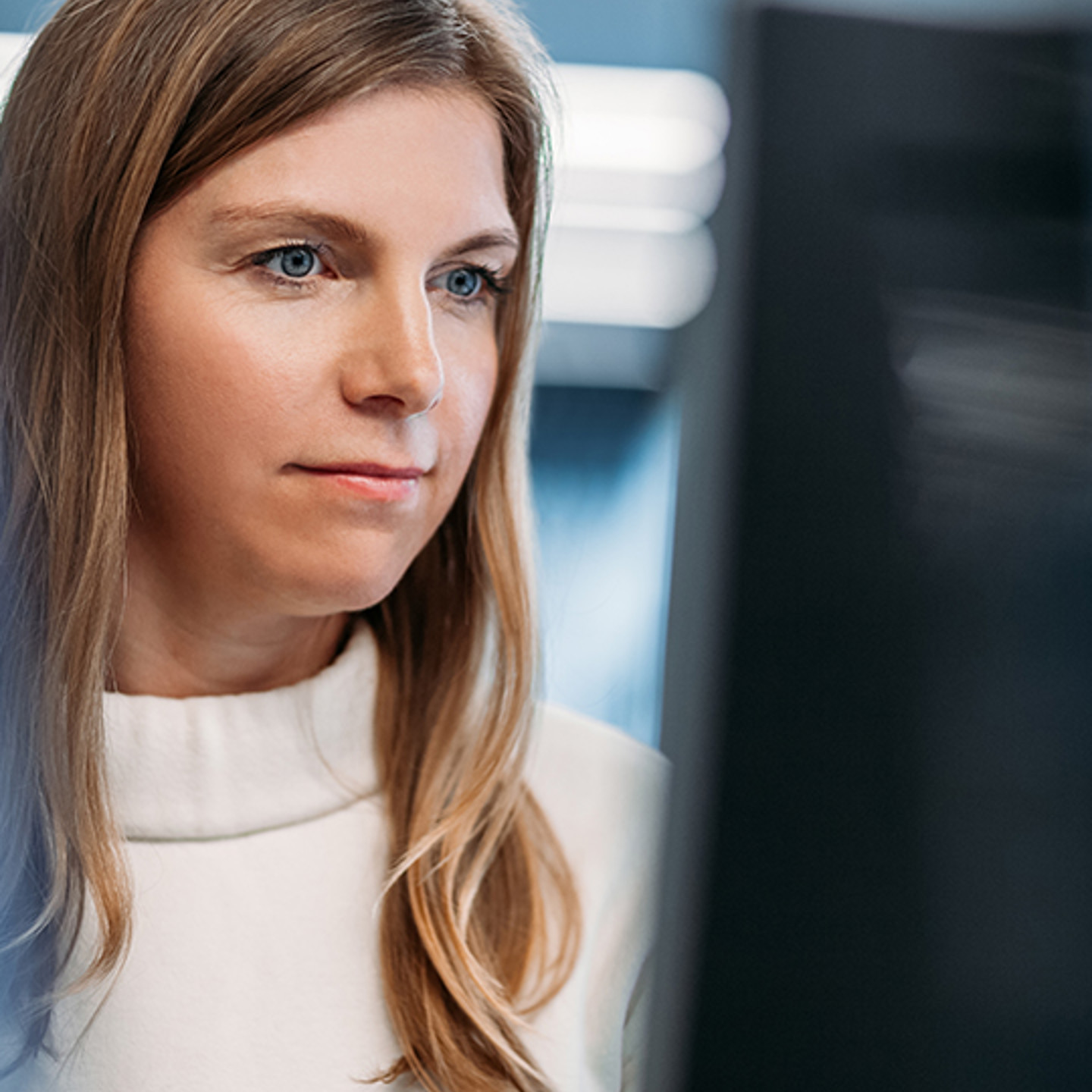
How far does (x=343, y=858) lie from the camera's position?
24.0 inches

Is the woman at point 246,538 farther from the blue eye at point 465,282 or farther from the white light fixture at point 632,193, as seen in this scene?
the white light fixture at point 632,193

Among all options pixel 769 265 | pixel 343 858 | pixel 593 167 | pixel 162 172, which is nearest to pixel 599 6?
pixel 593 167

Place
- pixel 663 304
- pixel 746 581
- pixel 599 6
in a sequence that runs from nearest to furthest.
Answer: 1. pixel 746 581
2. pixel 599 6
3. pixel 663 304

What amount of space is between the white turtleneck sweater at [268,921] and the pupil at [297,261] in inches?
8.1

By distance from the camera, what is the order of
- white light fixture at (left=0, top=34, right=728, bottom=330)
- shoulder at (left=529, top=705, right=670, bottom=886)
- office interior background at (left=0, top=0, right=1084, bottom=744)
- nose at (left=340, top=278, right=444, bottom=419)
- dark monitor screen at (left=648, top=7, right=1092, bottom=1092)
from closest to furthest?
dark monitor screen at (left=648, top=7, right=1092, bottom=1092) → nose at (left=340, top=278, right=444, bottom=419) → shoulder at (left=529, top=705, right=670, bottom=886) → office interior background at (left=0, top=0, right=1084, bottom=744) → white light fixture at (left=0, top=34, right=728, bottom=330)

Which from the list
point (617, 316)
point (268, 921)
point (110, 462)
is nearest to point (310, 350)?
point (110, 462)

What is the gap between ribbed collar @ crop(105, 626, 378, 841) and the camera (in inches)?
22.4

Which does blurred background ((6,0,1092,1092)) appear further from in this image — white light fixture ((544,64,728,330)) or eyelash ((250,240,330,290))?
white light fixture ((544,64,728,330))

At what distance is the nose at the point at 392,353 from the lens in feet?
1.69

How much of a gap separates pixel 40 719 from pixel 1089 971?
49 cm

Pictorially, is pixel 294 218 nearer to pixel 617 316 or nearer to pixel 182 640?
pixel 182 640

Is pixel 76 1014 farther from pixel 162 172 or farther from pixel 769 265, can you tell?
pixel 769 265

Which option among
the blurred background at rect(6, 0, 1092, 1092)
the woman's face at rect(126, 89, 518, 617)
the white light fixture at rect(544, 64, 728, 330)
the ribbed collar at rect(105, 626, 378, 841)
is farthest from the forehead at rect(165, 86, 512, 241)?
the white light fixture at rect(544, 64, 728, 330)

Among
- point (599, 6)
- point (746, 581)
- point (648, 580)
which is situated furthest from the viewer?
point (648, 580)
